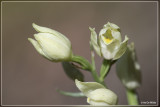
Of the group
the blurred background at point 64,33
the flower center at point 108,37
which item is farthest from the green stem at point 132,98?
the blurred background at point 64,33

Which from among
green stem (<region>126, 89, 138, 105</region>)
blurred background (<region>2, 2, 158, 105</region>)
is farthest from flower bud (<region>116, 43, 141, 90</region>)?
blurred background (<region>2, 2, 158, 105</region>)

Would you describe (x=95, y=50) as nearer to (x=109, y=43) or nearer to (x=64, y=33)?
(x=109, y=43)

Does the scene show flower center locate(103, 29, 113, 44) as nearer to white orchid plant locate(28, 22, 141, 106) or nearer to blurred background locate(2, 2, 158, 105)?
white orchid plant locate(28, 22, 141, 106)

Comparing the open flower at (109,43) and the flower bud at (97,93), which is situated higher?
the open flower at (109,43)

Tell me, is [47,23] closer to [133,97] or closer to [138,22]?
[138,22]

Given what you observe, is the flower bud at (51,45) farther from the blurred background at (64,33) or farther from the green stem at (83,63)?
the blurred background at (64,33)

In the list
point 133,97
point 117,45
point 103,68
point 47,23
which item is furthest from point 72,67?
point 47,23
